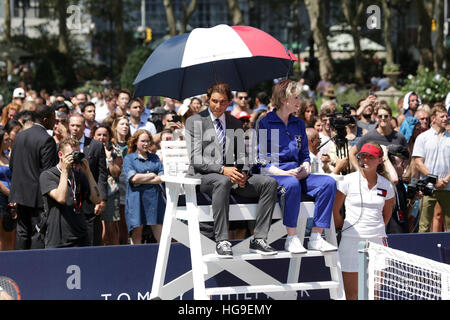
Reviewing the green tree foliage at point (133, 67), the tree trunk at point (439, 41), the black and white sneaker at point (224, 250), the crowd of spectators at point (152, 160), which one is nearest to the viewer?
the black and white sneaker at point (224, 250)

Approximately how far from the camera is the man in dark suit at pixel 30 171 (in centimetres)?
929

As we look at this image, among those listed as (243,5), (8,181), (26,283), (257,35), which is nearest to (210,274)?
(26,283)

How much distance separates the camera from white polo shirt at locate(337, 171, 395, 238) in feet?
25.7

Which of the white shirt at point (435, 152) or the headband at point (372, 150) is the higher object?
the headband at point (372, 150)

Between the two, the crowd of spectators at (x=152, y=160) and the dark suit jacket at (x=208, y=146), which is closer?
the dark suit jacket at (x=208, y=146)

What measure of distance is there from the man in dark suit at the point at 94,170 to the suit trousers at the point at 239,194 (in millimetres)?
2646

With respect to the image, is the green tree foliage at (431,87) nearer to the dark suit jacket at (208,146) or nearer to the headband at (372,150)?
the headband at (372,150)

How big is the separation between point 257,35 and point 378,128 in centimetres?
401

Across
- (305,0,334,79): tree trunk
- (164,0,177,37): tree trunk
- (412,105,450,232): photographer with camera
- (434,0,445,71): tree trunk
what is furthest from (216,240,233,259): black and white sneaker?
(434,0,445,71): tree trunk

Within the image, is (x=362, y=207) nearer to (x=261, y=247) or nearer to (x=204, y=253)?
(x=261, y=247)

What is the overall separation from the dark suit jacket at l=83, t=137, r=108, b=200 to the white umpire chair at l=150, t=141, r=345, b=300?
2.00 meters

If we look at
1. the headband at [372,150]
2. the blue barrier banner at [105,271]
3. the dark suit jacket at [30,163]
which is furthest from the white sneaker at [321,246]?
the dark suit jacket at [30,163]

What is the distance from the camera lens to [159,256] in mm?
7715

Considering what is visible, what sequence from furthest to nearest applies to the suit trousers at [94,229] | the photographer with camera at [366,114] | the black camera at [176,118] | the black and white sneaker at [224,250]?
the photographer with camera at [366,114] → the black camera at [176,118] → the suit trousers at [94,229] → the black and white sneaker at [224,250]
